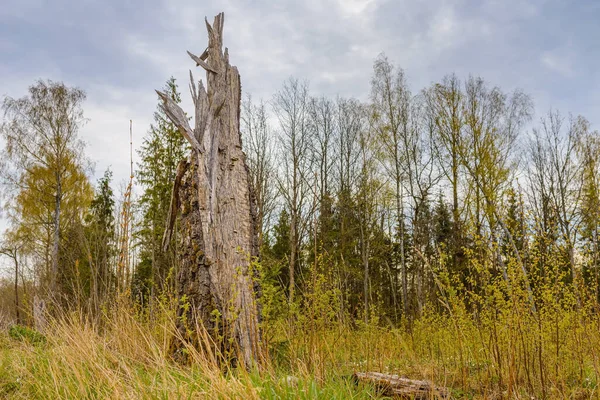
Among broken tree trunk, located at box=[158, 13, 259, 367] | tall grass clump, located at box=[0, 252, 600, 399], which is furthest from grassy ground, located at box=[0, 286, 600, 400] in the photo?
broken tree trunk, located at box=[158, 13, 259, 367]

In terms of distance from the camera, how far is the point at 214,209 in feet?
14.4

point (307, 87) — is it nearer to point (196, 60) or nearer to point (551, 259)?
point (196, 60)

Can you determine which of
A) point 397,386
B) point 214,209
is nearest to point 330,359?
point 397,386

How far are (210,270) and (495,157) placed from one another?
11098 mm

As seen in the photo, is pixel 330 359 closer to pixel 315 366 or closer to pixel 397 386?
pixel 397 386

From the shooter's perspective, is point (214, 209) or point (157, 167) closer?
point (214, 209)

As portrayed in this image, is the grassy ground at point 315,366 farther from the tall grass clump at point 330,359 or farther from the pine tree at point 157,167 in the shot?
the pine tree at point 157,167

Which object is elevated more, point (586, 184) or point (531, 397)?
point (586, 184)

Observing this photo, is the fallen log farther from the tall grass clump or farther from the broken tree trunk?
the broken tree trunk

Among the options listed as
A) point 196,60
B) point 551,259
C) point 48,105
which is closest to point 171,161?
point 48,105

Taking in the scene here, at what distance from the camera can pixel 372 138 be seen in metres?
16.3

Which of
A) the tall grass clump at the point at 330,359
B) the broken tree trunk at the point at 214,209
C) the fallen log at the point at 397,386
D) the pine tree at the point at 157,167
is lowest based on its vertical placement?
the fallen log at the point at 397,386

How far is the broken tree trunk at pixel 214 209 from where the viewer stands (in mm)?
4031

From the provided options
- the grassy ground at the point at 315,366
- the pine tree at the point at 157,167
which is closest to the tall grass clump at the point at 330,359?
the grassy ground at the point at 315,366
